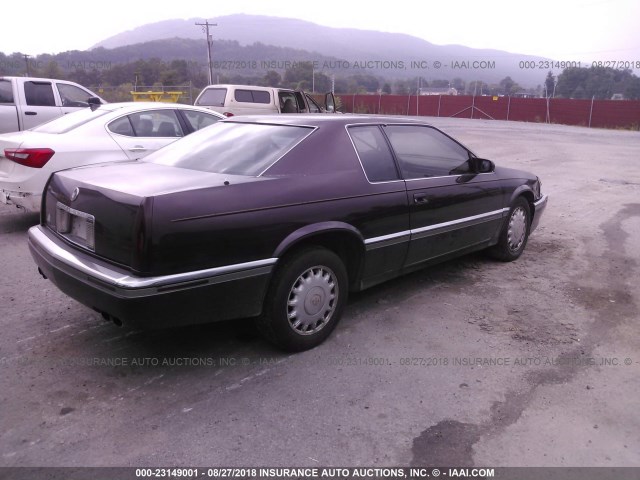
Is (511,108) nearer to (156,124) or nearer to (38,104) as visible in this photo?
(38,104)

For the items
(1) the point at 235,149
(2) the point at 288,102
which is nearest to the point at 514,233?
(1) the point at 235,149

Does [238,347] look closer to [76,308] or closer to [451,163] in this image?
[76,308]

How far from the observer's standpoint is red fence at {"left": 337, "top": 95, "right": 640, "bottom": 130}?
3450 cm

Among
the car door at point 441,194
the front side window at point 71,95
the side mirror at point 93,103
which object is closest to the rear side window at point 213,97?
the front side window at point 71,95

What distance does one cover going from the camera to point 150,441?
8.70ft

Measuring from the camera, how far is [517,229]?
18.2ft

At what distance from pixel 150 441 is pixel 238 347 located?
108 cm

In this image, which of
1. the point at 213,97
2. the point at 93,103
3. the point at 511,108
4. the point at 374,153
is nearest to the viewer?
the point at 374,153

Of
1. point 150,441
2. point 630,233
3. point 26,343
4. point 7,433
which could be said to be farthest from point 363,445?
point 630,233

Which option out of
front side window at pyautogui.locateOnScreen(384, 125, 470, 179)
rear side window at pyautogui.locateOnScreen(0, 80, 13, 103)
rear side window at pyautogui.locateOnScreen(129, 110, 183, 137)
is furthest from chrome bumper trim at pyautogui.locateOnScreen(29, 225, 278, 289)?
rear side window at pyautogui.locateOnScreen(0, 80, 13, 103)

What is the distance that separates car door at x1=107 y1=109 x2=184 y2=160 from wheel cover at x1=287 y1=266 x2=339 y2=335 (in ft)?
12.7

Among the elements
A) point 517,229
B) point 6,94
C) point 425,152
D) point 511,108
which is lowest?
point 517,229

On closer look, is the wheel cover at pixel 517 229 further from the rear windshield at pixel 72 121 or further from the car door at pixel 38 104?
the car door at pixel 38 104

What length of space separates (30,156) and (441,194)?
440 centimetres
